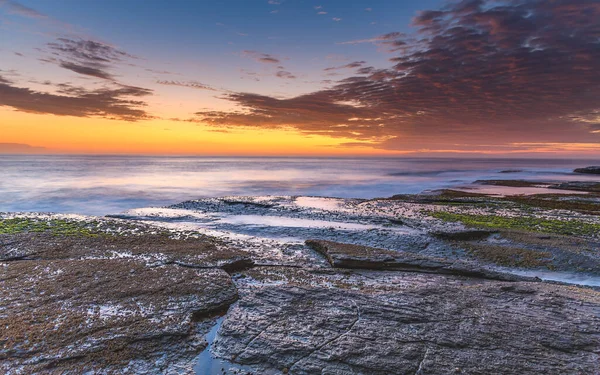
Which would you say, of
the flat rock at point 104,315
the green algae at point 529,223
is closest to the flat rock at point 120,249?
the flat rock at point 104,315

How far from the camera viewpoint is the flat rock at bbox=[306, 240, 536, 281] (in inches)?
398

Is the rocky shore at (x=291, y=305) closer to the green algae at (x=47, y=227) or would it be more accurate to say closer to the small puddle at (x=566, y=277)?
the small puddle at (x=566, y=277)

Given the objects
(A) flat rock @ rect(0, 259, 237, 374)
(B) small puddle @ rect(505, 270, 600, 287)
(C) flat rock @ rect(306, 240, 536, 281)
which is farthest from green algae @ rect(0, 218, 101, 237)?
(B) small puddle @ rect(505, 270, 600, 287)

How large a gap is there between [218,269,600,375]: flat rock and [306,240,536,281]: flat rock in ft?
4.17

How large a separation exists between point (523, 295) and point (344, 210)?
1608 centimetres

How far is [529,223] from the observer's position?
18.4 m

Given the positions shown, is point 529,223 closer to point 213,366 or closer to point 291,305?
point 291,305

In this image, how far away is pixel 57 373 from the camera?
5129 mm

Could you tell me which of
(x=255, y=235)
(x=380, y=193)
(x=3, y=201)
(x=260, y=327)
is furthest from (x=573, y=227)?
(x=3, y=201)

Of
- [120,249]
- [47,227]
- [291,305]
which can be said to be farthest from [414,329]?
[47,227]

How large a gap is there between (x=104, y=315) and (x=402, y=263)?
8.36 metres

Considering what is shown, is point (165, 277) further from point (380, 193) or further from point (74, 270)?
point (380, 193)

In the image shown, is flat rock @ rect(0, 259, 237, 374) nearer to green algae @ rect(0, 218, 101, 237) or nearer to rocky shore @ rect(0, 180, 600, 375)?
rocky shore @ rect(0, 180, 600, 375)

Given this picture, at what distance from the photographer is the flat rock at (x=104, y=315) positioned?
548 cm
